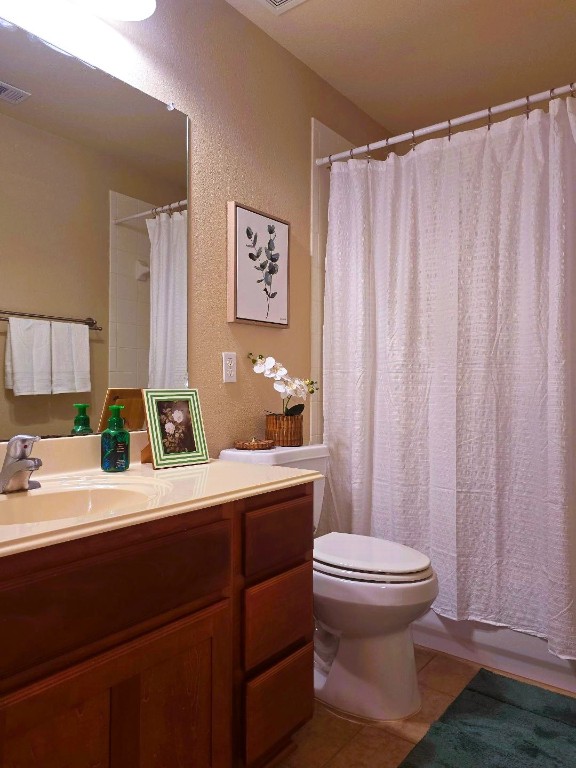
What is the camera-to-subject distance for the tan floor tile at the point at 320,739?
1.56 meters

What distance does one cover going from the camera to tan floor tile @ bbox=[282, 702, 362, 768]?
1556 millimetres

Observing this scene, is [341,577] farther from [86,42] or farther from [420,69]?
[420,69]

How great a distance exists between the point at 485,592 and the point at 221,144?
6.36 ft

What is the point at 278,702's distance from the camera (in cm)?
139

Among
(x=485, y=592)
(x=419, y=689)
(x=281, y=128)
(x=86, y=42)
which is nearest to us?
(x=86, y=42)

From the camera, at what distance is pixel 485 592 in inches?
81.0

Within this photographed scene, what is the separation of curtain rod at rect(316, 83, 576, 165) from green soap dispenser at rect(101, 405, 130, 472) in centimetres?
156

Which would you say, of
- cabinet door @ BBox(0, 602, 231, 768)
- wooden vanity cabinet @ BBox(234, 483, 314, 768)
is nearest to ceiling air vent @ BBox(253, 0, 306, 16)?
wooden vanity cabinet @ BBox(234, 483, 314, 768)

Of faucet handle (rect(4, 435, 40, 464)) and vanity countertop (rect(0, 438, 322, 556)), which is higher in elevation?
faucet handle (rect(4, 435, 40, 464))

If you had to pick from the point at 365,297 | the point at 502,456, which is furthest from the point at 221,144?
the point at 502,456

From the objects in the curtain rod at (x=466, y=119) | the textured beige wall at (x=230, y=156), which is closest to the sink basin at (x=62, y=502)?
the textured beige wall at (x=230, y=156)

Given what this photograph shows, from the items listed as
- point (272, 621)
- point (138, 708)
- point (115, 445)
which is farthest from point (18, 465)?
point (272, 621)

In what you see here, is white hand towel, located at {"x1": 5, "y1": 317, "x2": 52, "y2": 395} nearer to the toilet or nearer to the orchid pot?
the toilet

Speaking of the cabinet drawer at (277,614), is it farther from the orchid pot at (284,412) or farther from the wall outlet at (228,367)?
the wall outlet at (228,367)
